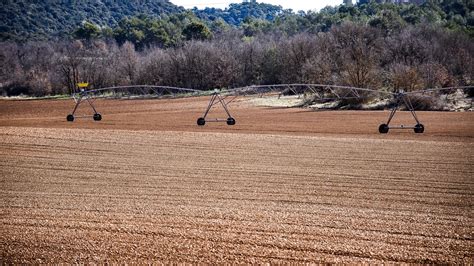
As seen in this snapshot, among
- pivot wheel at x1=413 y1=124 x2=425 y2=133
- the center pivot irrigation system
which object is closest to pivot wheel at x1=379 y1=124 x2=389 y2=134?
the center pivot irrigation system

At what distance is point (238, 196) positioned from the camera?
15977mm

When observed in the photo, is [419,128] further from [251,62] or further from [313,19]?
[313,19]

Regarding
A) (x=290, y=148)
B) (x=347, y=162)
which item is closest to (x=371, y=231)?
(x=347, y=162)

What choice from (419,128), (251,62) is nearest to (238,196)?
(419,128)

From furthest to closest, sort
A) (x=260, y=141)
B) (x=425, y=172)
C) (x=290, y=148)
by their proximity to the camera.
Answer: (x=260, y=141), (x=290, y=148), (x=425, y=172)

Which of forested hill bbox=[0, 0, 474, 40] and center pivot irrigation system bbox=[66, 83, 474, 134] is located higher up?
forested hill bbox=[0, 0, 474, 40]

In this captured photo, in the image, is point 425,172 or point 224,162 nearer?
point 425,172

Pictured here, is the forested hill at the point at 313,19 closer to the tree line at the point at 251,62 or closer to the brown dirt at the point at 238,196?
the tree line at the point at 251,62

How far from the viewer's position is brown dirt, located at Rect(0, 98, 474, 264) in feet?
37.0

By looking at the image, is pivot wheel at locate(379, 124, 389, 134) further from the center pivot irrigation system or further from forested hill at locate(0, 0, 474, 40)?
forested hill at locate(0, 0, 474, 40)

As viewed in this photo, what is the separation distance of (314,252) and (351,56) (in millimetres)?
54199

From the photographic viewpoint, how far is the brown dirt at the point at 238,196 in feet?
37.0

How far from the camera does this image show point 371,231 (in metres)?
12.4

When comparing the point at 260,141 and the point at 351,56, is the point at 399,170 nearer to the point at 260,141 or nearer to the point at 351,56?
the point at 260,141
